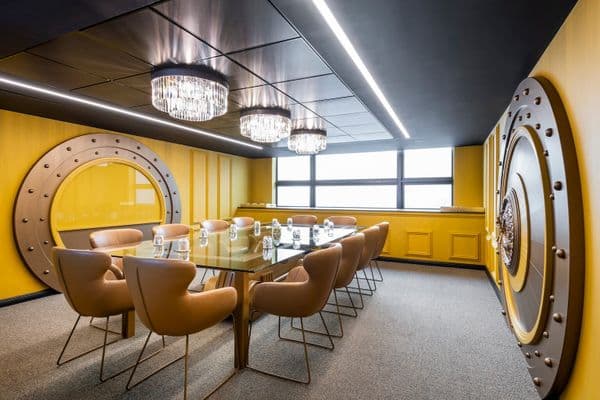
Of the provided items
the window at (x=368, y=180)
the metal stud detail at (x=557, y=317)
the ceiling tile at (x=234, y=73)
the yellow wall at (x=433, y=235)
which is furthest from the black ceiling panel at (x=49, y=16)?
the window at (x=368, y=180)

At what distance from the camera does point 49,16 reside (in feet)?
5.30

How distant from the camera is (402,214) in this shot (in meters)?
5.66

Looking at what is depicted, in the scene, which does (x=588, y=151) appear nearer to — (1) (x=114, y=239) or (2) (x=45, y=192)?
(1) (x=114, y=239)

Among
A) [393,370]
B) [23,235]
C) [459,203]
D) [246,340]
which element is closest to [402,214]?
[459,203]

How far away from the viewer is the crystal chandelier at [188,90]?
7.57 feet

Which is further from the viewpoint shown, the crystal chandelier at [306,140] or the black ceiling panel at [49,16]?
the crystal chandelier at [306,140]

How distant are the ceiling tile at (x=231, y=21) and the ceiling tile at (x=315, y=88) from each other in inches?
28.1

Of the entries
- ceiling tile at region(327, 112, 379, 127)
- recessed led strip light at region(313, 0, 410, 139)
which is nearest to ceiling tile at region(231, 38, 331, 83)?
recessed led strip light at region(313, 0, 410, 139)

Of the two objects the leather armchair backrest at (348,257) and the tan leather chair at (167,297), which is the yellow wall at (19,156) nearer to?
the tan leather chair at (167,297)

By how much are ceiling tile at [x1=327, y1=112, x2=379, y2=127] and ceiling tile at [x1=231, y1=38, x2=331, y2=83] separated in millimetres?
1311

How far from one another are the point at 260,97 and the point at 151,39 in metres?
1.27

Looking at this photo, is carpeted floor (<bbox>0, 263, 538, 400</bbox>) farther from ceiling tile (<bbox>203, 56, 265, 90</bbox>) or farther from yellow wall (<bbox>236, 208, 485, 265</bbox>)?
ceiling tile (<bbox>203, 56, 265, 90</bbox>)

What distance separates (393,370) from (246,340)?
3.55 feet

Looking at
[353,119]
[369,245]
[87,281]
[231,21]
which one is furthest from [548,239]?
[87,281]
